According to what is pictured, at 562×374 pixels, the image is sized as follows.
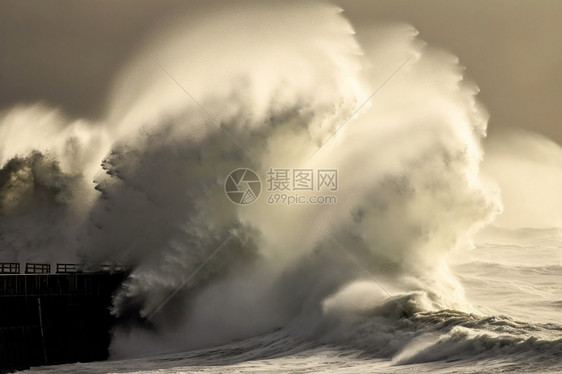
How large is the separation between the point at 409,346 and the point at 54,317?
1288cm

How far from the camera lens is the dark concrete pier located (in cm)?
3297

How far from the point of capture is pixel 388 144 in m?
40.8

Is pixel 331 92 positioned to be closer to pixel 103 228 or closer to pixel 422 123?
pixel 422 123

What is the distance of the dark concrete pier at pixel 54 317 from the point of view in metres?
33.0

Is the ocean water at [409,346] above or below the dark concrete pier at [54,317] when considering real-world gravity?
below

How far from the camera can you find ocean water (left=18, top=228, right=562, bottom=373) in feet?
82.5

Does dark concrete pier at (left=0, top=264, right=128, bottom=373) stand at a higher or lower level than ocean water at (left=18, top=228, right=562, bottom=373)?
higher

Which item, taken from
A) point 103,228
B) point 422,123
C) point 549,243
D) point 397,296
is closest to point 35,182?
point 103,228

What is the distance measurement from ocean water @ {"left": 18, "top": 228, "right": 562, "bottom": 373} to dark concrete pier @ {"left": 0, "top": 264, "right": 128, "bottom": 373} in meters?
0.97

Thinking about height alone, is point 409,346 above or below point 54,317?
below

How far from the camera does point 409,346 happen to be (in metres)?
27.9

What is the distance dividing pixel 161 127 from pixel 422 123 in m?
9.98

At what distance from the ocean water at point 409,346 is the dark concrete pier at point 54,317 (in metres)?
0.97

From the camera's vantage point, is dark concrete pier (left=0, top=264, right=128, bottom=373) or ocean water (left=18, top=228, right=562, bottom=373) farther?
dark concrete pier (left=0, top=264, right=128, bottom=373)
